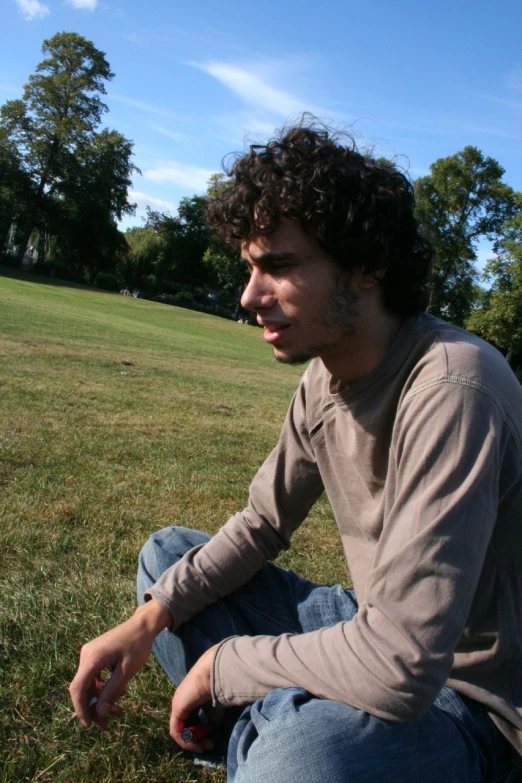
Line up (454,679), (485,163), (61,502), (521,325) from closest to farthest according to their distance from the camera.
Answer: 1. (454,679)
2. (61,502)
3. (521,325)
4. (485,163)

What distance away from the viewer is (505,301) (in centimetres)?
4603

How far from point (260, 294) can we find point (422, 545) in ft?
3.12

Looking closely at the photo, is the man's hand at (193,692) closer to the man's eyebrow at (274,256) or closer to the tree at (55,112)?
the man's eyebrow at (274,256)

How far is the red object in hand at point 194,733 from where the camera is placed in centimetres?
210

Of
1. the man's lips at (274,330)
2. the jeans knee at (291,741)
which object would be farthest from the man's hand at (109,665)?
the man's lips at (274,330)

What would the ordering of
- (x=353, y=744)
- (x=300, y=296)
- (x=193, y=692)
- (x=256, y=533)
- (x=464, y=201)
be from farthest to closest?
1. (x=464, y=201)
2. (x=256, y=533)
3. (x=300, y=296)
4. (x=193, y=692)
5. (x=353, y=744)

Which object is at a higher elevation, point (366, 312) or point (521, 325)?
point (521, 325)

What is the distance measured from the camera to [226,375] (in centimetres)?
1578

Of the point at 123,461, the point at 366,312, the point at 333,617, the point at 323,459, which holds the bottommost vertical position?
the point at 123,461

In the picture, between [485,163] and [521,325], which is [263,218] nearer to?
[521,325]

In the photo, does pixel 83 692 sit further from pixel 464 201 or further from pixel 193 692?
pixel 464 201

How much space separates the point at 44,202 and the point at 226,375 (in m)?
51.8

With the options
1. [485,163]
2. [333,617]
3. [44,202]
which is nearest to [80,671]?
[333,617]

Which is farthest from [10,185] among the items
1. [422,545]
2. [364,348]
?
[422,545]
